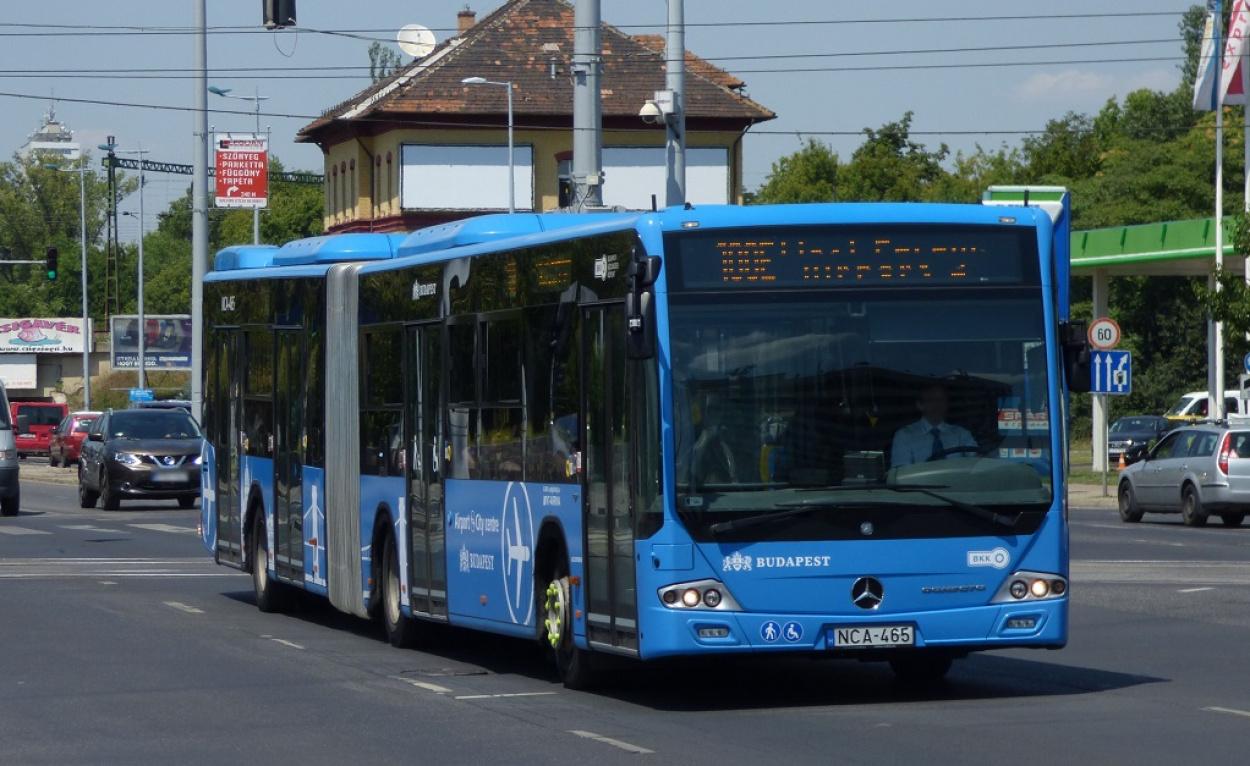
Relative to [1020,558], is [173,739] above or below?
below

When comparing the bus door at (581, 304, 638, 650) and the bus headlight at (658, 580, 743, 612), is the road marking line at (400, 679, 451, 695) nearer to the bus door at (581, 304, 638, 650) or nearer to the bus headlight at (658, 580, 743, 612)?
the bus door at (581, 304, 638, 650)

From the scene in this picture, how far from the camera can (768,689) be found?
43.3ft

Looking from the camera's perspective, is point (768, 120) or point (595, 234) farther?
point (768, 120)

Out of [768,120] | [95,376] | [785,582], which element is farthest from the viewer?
[95,376]

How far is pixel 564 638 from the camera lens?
13047 millimetres

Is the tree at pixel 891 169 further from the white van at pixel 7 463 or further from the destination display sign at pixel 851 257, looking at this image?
the destination display sign at pixel 851 257

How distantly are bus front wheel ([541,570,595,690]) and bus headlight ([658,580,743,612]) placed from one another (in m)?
1.32

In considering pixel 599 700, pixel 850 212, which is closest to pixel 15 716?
pixel 599 700

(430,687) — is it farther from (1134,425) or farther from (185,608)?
(1134,425)

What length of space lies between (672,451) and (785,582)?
0.89m

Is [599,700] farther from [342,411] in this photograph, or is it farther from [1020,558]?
[342,411]

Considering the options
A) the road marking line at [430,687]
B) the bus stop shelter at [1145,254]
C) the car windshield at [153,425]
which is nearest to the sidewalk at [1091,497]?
the bus stop shelter at [1145,254]

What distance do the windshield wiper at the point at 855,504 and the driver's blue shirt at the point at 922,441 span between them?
0.48 ft

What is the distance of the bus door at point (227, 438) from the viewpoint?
20.2 meters
